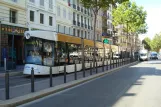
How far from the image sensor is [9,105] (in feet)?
29.5

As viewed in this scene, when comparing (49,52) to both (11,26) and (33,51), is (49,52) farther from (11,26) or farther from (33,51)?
(11,26)

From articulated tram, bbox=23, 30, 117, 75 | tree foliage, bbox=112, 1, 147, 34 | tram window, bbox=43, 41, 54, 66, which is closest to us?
articulated tram, bbox=23, 30, 117, 75

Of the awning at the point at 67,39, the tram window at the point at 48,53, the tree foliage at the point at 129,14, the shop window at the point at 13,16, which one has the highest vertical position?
the tree foliage at the point at 129,14

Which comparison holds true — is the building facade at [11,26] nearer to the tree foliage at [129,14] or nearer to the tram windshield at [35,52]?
the tram windshield at [35,52]

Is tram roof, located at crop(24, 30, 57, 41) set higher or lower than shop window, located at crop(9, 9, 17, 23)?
lower

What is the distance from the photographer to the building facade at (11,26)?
100 ft

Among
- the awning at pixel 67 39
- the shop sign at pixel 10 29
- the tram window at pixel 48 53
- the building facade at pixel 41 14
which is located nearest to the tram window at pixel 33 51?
the tram window at pixel 48 53

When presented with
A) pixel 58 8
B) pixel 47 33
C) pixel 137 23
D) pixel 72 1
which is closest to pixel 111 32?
pixel 137 23

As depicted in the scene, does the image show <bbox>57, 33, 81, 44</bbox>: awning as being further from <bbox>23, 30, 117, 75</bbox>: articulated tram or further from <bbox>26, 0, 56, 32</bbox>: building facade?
<bbox>26, 0, 56, 32</bbox>: building facade

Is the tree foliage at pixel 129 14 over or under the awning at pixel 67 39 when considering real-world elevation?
over

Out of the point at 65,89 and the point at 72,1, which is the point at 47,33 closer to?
the point at 65,89

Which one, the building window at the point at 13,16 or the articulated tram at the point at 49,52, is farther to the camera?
the building window at the point at 13,16

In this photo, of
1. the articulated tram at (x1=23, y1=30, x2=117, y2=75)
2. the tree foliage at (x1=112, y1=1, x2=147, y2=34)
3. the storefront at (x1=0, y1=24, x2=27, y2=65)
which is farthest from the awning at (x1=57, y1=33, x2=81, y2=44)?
the tree foliage at (x1=112, y1=1, x2=147, y2=34)

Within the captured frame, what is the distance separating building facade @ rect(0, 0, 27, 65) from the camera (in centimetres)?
3053
